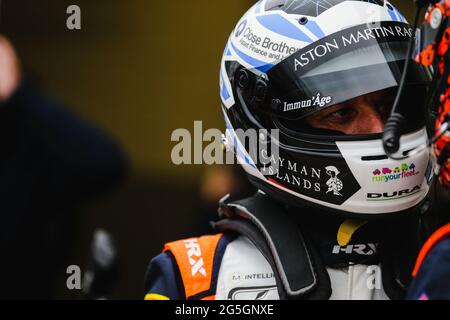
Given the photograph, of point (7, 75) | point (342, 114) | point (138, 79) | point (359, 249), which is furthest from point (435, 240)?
point (138, 79)

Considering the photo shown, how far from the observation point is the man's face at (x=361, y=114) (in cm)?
245

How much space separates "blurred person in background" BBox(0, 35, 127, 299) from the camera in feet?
12.4

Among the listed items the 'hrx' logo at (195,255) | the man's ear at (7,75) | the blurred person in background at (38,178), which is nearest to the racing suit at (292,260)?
the 'hrx' logo at (195,255)

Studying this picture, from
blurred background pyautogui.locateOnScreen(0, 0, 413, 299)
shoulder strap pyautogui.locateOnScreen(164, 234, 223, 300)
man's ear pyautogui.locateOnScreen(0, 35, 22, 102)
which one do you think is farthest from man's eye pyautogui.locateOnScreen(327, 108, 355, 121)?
blurred background pyautogui.locateOnScreen(0, 0, 413, 299)

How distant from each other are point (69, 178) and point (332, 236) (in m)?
1.81

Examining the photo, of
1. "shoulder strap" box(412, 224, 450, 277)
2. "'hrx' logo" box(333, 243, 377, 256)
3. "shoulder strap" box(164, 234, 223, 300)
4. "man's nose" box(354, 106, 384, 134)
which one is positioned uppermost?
"man's nose" box(354, 106, 384, 134)

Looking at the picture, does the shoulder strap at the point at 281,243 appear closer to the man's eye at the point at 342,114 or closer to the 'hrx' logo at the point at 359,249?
the 'hrx' logo at the point at 359,249

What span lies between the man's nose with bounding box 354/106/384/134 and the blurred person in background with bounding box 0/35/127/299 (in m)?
1.81

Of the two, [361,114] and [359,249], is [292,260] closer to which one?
[359,249]

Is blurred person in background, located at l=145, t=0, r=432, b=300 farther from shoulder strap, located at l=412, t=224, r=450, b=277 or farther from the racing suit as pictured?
shoulder strap, located at l=412, t=224, r=450, b=277

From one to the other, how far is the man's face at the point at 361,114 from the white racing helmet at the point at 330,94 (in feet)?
0.10

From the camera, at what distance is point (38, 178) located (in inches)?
153

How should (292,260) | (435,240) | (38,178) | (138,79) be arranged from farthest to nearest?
(138,79) < (38,178) < (292,260) < (435,240)

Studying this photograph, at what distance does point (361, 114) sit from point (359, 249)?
0.38m
